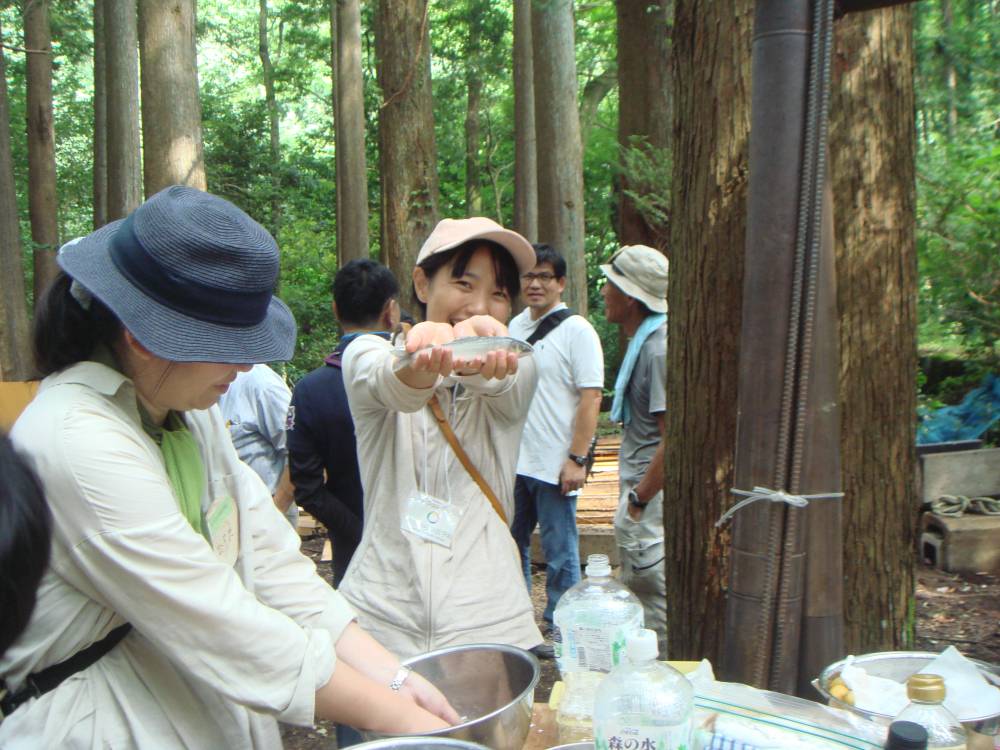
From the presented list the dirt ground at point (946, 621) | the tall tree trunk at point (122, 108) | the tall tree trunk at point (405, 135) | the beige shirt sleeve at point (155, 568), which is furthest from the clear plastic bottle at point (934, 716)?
the tall tree trunk at point (122, 108)

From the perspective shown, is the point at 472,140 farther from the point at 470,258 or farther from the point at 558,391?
the point at 470,258

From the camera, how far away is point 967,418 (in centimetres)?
760

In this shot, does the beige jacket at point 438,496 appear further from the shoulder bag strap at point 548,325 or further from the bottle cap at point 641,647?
the shoulder bag strap at point 548,325

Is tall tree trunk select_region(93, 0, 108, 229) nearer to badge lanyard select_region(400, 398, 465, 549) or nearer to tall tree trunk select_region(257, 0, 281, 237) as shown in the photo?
tall tree trunk select_region(257, 0, 281, 237)

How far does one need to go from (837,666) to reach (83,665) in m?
1.31

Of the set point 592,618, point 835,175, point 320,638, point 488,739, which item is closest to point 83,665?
point 320,638

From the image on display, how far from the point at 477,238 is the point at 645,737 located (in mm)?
1438

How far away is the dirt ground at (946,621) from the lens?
4.71 m

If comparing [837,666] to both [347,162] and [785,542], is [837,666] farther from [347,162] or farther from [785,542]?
[347,162]

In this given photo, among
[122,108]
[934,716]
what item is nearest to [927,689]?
[934,716]

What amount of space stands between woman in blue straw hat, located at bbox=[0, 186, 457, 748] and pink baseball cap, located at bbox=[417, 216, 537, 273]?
2.68ft

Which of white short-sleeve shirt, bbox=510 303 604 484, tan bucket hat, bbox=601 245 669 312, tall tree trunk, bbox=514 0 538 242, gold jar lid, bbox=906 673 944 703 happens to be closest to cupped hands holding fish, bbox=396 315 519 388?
gold jar lid, bbox=906 673 944 703

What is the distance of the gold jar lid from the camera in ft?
4.46

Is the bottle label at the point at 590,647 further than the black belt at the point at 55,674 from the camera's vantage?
Yes
